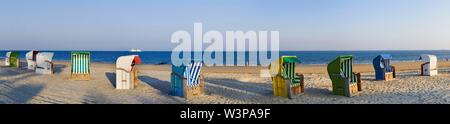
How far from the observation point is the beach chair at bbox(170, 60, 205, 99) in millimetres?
10164

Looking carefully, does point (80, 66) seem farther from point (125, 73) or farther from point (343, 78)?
point (343, 78)

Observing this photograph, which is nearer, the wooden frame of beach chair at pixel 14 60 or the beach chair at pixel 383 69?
the beach chair at pixel 383 69

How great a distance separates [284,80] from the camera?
32.5 ft

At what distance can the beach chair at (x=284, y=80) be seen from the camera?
32.5 feet

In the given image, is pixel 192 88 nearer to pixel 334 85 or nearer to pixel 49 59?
pixel 334 85

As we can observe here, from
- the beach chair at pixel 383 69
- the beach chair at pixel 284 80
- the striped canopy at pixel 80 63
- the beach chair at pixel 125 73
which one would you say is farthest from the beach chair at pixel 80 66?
the beach chair at pixel 383 69

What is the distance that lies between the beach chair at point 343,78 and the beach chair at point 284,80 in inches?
39.2

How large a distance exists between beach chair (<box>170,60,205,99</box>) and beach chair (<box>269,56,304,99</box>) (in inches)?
86.9

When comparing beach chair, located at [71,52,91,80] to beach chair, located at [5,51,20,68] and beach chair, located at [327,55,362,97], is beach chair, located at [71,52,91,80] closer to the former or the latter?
beach chair, located at [327,55,362,97]

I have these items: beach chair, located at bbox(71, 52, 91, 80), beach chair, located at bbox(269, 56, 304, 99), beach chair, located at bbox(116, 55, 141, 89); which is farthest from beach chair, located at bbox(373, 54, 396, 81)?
beach chair, located at bbox(71, 52, 91, 80)

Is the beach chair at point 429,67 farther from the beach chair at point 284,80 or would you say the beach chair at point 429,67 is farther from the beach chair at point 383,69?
the beach chair at point 284,80

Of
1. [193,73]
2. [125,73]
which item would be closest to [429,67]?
[193,73]

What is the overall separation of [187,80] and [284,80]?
2.74 meters
